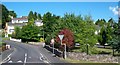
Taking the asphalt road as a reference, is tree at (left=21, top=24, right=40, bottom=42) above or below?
above

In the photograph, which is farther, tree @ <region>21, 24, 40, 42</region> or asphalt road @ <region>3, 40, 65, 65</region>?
tree @ <region>21, 24, 40, 42</region>

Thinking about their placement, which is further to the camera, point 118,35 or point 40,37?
point 40,37

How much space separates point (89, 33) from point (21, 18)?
143812 mm

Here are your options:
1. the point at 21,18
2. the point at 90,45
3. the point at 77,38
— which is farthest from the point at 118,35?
the point at 21,18

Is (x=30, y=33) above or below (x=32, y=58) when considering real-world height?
above

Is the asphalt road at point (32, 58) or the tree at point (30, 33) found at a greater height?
the tree at point (30, 33)

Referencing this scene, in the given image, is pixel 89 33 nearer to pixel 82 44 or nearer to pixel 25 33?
pixel 82 44

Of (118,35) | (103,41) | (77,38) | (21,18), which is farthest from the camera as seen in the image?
(21,18)

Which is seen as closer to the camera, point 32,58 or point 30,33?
point 32,58

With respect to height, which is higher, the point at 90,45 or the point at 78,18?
the point at 78,18

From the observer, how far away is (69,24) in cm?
6862

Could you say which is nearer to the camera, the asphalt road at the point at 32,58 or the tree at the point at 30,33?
the asphalt road at the point at 32,58

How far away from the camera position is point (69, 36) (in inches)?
2156

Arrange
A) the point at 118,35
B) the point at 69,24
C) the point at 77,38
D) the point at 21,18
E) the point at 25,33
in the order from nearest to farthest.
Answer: the point at 118,35 < the point at 77,38 < the point at 69,24 < the point at 25,33 < the point at 21,18
